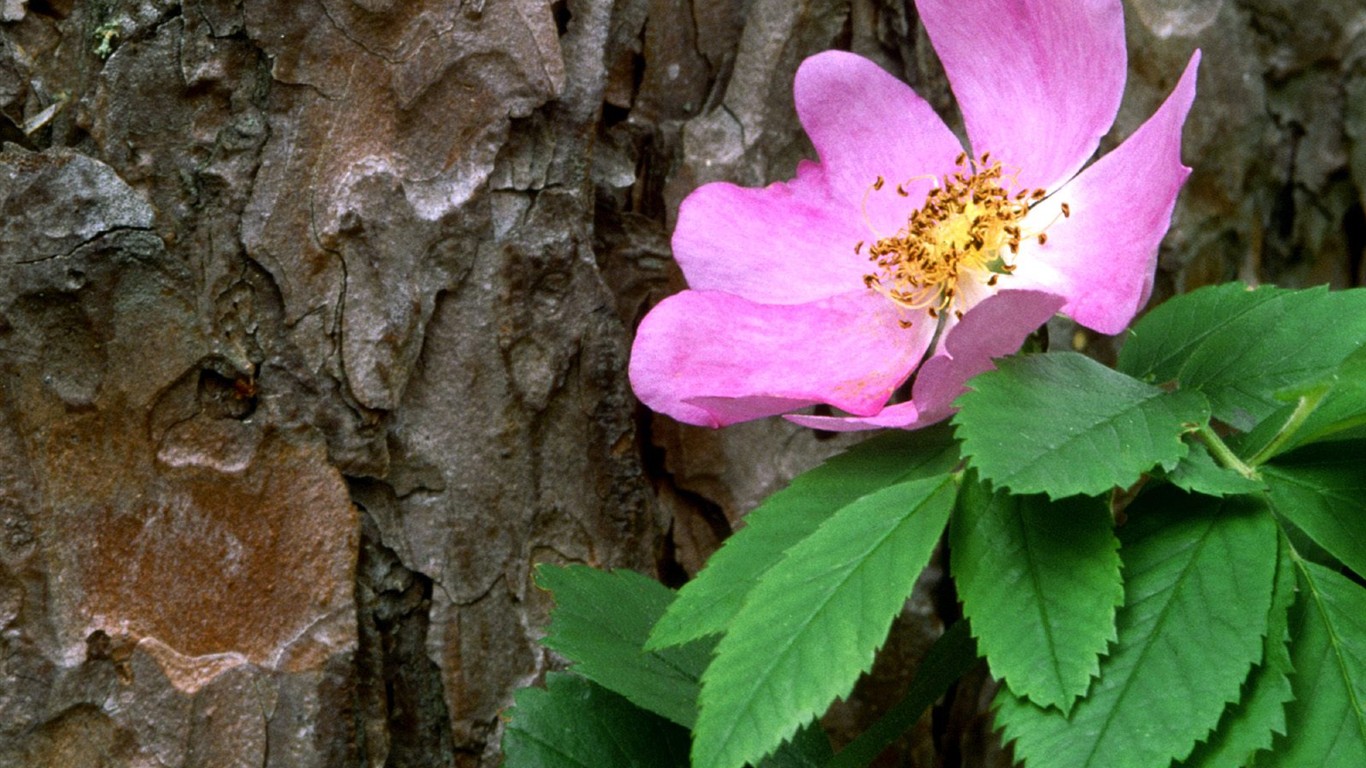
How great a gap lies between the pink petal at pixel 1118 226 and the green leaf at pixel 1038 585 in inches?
4.6

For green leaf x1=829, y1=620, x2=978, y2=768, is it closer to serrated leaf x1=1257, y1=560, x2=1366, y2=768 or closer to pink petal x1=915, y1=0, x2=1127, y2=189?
serrated leaf x1=1257, y1=560, x2=1366, y2=768

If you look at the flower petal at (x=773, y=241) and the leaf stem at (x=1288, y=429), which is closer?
the leaf stem at (x=1288, y=429)

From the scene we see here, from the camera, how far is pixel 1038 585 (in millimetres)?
574

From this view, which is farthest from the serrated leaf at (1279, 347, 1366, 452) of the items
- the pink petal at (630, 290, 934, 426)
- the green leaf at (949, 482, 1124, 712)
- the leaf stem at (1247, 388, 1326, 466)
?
the pink petal at (630, 290, 934, 426)

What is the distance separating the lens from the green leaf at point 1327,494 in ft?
1.98

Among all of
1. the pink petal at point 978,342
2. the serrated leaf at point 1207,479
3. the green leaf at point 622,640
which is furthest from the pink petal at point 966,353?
the green leaf at point 622,640

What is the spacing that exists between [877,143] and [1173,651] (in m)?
0.38

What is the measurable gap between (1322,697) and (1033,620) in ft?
0.47

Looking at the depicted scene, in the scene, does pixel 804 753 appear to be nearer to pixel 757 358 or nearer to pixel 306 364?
pixel 757 358

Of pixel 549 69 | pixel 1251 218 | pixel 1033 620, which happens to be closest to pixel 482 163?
pixel 549 69

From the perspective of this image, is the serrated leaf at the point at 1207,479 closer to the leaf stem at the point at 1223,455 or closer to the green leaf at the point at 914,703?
the leaf stem at the point at 1223,455

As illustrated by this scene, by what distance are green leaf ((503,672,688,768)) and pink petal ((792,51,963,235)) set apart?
0.36 metres

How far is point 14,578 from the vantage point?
2.51ft

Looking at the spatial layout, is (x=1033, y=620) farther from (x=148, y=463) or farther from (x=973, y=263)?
(x=148, y=463)
